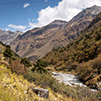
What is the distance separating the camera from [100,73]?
14.6 m

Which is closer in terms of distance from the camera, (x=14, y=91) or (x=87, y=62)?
(x=14, y=91)

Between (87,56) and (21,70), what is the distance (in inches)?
1089

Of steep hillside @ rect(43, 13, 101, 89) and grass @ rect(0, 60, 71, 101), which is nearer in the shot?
grass @ rect(0, 60, 71, 101)

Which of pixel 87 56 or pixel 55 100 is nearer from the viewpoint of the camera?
pixel 55 100

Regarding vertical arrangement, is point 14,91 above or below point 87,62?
above

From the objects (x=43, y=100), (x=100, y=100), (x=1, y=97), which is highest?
(x=1, y=97)

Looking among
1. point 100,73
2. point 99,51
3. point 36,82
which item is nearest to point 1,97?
point 36,82

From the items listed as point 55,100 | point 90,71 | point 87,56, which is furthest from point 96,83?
point 87,56

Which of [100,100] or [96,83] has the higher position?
[100,100]

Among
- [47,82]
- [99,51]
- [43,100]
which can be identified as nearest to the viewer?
[43,100]

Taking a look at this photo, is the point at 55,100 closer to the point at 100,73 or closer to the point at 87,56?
the point at 100,73

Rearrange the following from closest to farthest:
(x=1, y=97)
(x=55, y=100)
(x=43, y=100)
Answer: (x=1, y=97), (x=43, y=100), (x=55, y=100)

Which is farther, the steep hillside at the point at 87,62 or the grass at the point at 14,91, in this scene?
the steep hillside at the point at 87,62

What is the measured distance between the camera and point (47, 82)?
7375 mm
